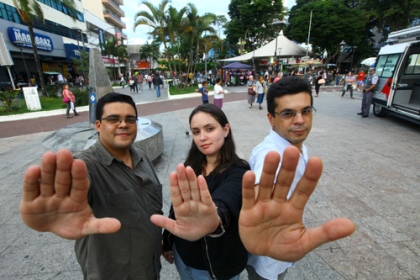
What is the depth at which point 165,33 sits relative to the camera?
1759 cm

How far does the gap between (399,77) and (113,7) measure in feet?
182

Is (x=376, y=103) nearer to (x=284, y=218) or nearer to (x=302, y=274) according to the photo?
(x=302, y=274)

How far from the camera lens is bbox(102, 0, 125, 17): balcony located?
1753 inches

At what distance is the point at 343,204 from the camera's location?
3.29 metres

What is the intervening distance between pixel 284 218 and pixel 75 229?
37.3 inches

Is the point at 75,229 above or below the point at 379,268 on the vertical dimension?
above

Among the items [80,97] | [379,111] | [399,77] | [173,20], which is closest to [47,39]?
[173,20]

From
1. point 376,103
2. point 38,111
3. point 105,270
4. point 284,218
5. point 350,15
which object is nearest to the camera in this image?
point 284,218

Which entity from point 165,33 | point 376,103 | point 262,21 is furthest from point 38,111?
point 262,21

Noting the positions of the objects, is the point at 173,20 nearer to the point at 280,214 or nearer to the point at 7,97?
the point at 7,97

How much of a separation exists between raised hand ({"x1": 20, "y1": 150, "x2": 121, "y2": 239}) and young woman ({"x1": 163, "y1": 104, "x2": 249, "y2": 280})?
58 cm

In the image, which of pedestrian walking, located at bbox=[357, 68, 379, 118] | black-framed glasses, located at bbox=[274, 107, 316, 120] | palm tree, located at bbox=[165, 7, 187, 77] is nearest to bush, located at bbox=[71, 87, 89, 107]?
palm tree, located at bbox=[165, 7, 187, 77]

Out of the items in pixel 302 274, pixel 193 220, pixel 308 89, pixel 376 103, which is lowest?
pixel 302 274

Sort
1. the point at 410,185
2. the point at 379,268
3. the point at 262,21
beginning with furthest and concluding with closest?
the point at 262,21, the point at 410,185, the point at 379,268
